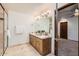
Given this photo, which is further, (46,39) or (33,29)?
(33,29)

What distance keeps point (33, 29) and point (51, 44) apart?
2.30 meters

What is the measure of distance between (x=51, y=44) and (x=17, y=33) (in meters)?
2.31

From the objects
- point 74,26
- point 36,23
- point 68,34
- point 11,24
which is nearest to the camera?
point 11,24

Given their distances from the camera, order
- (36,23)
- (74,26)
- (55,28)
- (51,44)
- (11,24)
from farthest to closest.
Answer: (74,26)
(36,23)
(11,24)
(51,44)
(55,28)

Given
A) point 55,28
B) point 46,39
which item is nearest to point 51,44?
point 46,39

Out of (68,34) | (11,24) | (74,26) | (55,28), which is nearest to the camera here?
(55,28)

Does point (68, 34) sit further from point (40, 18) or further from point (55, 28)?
point (55, 28)

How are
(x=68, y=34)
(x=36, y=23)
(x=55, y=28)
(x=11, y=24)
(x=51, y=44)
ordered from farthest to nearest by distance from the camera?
(x=68, y=34)
(x=36, y=23)
(x=11, y=24)
(x=51, y=44)
(x=55, y=28)

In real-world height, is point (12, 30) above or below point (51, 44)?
above

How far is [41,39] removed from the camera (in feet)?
9.62

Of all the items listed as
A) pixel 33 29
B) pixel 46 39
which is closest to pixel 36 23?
pixel 33 29

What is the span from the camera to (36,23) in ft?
16.4

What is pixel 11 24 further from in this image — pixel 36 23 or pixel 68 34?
pixel 68 34

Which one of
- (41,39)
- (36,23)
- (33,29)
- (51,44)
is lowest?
(51,44)
